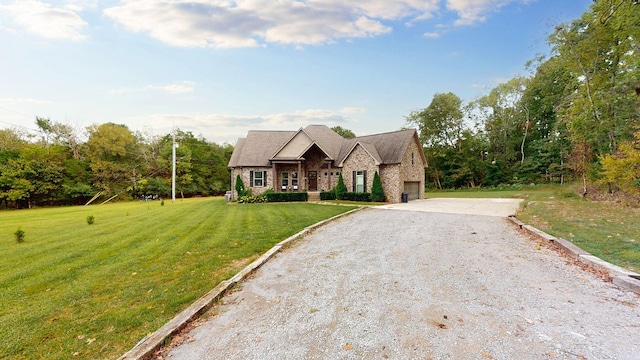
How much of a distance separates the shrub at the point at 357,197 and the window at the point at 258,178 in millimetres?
6944

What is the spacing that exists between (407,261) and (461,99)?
39.0 metres

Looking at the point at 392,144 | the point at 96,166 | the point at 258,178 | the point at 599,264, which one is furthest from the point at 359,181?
the point at 96,166

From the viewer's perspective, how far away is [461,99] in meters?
37.5

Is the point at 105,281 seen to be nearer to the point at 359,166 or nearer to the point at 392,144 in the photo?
the point at 359,166

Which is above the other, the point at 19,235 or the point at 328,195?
the point at 328,195

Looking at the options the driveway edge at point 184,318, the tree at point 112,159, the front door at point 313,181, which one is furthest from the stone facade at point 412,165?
the tree at point 112,159

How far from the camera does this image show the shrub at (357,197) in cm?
1956

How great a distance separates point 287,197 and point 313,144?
485 cm

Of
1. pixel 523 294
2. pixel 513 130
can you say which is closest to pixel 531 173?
pixel 513 130

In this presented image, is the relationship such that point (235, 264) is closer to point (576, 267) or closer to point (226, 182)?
point (576, 267)

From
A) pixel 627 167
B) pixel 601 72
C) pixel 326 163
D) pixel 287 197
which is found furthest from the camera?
pixel 326 163

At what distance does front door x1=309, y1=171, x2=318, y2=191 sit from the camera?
23094 millimetres

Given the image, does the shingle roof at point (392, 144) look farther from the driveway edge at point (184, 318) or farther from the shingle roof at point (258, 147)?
the driveway edge at point (184, 318)

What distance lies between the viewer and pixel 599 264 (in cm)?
498
